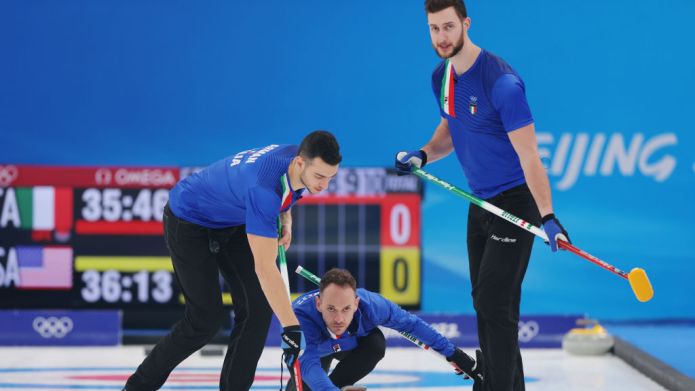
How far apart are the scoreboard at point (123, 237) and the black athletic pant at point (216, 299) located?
270 cm

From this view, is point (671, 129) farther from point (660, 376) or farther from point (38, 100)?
point (38, 100)

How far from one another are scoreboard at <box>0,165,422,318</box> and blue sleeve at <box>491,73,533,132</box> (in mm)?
3103

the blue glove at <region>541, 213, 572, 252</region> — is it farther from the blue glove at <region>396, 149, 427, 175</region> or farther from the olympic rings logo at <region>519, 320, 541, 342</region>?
the olympic rings logo at <region>519, 320, 541, 342</region>

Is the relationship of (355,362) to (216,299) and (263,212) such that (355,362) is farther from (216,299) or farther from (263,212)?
(263,212)

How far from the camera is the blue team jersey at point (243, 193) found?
3.79 m

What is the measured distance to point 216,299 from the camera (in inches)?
167

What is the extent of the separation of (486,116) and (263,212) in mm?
812

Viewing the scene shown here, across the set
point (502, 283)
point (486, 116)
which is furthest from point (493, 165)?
point (502, 283)

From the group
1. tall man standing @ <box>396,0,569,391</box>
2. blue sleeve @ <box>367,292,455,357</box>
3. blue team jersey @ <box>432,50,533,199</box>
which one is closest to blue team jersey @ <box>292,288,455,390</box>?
blue sleeve @ <box>367,292,455,357</box>

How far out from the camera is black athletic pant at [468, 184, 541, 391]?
4012 mm

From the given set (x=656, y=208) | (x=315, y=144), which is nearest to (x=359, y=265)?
(x=656, y=208)

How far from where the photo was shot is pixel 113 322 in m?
6.94

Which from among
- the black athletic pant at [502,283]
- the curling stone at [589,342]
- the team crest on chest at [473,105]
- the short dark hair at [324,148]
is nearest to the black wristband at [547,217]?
the black athletic pant at [502,283]

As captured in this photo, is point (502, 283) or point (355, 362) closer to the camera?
point (502, 283)
